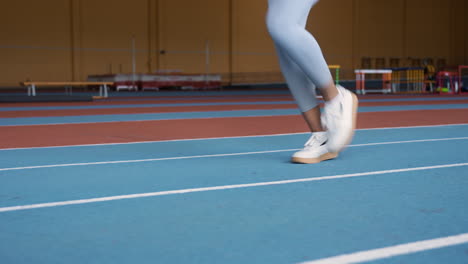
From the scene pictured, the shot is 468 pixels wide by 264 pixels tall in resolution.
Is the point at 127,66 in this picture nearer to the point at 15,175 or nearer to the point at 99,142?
the point at 99,142

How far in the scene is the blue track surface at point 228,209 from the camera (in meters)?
1.89

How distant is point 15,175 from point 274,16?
64.7 inches

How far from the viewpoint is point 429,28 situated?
115 ft

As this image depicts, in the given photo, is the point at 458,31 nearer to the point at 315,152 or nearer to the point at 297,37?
the point at 315,152

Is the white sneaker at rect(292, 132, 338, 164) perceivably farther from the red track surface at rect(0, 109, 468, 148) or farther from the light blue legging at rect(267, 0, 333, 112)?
the red track surface at rect(0, 109, 468, 148)

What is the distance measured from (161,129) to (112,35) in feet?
64.8

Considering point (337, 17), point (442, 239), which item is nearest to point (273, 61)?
point (337, 17)

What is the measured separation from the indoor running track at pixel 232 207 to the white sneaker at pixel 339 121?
0.14m

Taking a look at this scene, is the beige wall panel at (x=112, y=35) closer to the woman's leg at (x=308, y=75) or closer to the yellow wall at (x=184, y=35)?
the yellow wall at (x=184, y=35)

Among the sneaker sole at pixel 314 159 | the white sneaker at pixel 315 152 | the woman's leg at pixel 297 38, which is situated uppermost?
the woman's leg at pixel 297 38

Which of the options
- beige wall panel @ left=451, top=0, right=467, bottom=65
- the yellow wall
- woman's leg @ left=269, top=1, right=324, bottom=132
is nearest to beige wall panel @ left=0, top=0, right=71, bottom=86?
the yellow wall

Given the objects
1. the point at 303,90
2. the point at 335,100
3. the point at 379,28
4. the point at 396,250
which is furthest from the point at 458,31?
the point at 396,250

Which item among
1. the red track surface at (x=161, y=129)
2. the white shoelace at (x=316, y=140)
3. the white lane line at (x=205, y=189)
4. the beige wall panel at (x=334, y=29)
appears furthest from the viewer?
the beige wall panel at (x=334, y=29)

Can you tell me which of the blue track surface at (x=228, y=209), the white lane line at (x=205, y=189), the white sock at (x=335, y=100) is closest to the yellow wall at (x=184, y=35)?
the blue track surface at (x=228, y=209)
